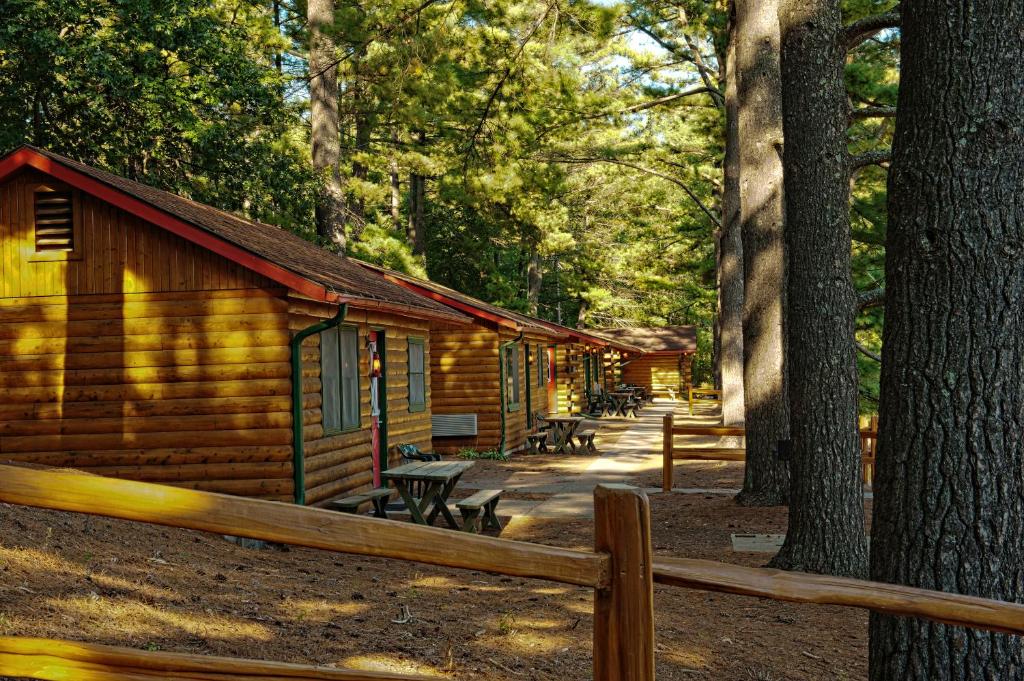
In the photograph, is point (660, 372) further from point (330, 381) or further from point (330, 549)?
point (330, 549)

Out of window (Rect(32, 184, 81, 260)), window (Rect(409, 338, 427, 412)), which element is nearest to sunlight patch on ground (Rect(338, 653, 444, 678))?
window (Rect(32, 184, 81, 260))

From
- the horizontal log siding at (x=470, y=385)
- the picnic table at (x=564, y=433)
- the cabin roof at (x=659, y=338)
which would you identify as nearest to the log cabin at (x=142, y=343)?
the horizontal log siding at (x=470, y=385)

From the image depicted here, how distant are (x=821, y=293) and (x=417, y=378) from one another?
392 inches

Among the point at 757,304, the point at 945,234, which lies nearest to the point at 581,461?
the point at 757,304

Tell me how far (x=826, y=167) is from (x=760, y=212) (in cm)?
373

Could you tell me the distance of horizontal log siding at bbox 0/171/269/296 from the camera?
36.9 feet

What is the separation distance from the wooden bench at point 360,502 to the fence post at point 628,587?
8.12 meters

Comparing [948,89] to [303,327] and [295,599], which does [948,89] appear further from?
[303,327]

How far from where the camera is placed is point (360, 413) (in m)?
13.9

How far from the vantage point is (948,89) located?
457 cm

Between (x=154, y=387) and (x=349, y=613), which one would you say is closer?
(x=349, y=613)

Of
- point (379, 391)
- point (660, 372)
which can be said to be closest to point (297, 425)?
point (379, 391)

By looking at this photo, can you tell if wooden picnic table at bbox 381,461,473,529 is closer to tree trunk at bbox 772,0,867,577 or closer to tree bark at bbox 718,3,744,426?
tree trunk at bbox 772,0,867,577

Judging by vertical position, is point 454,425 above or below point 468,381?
below
